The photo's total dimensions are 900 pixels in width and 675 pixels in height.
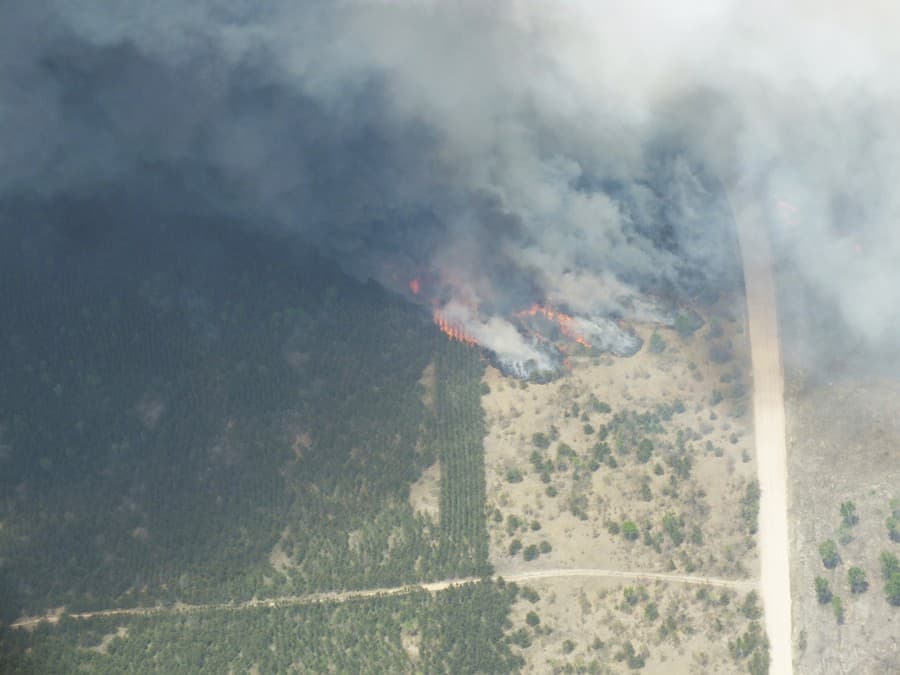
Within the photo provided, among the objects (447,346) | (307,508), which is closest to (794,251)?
(447,346)

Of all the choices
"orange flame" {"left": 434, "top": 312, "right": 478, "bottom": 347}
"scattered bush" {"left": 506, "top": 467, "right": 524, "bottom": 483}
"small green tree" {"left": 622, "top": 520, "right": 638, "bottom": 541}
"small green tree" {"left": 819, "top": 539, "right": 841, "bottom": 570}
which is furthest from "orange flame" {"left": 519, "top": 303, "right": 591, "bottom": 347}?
"small green tree" {"left": 819, "top": 539, "right": 841, "bottom": 570}

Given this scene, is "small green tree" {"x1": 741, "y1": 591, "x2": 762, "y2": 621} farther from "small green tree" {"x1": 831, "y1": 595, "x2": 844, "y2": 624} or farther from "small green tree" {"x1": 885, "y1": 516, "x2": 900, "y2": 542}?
"small green tree" {"x1": 885, "y1": 516, "x2": 900, "y2": 542}

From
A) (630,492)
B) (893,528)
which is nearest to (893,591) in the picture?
(893,528)

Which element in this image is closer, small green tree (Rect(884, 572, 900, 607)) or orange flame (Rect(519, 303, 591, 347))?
small green tree (Rect(884, 572, 900, 607))

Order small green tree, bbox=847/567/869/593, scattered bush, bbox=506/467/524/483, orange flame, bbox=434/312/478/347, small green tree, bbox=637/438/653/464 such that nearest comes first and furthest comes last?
small green tree, bbox=847/567/869/593 → scattered bush, bbox=506/467/524/483 → small green tree, bbox=637/438/653/464 → orange flame, bbox=434/312/478/347

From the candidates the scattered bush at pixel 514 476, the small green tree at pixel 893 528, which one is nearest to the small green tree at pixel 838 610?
the small green tree at pixel 893 528

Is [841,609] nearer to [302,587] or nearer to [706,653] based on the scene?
[706,653]

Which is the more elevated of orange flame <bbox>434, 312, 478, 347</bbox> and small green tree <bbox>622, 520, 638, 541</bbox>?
orange flame <bbox>434, 312, 478, 347</bbox>
